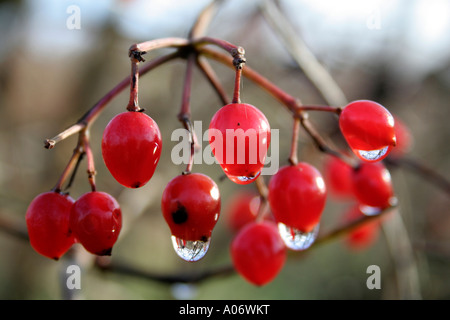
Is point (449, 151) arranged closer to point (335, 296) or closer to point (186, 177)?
point (335, 296)

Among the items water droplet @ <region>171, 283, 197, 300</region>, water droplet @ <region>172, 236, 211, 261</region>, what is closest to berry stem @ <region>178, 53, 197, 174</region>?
water droplet @ <region>172, 236, 211, 261</region>

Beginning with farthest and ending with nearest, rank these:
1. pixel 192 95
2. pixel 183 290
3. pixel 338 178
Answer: pixel 192 95, pixel 338 178, pixel 183 290

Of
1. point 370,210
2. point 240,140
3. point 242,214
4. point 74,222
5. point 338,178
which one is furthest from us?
point 242,214

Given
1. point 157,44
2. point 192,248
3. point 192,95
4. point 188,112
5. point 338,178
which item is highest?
point 192,95

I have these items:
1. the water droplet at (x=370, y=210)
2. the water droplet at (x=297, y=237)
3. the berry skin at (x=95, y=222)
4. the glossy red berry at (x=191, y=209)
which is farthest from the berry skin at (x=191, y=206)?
the water droplet at (x=370, y=210)

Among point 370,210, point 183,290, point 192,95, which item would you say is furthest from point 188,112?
point 192,95

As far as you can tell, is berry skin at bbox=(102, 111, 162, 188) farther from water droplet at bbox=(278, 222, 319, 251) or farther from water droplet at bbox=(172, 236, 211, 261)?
water droplet at bbox=(278, 222, 319, 251)

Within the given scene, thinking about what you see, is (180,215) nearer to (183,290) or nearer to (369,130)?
(369,130)
